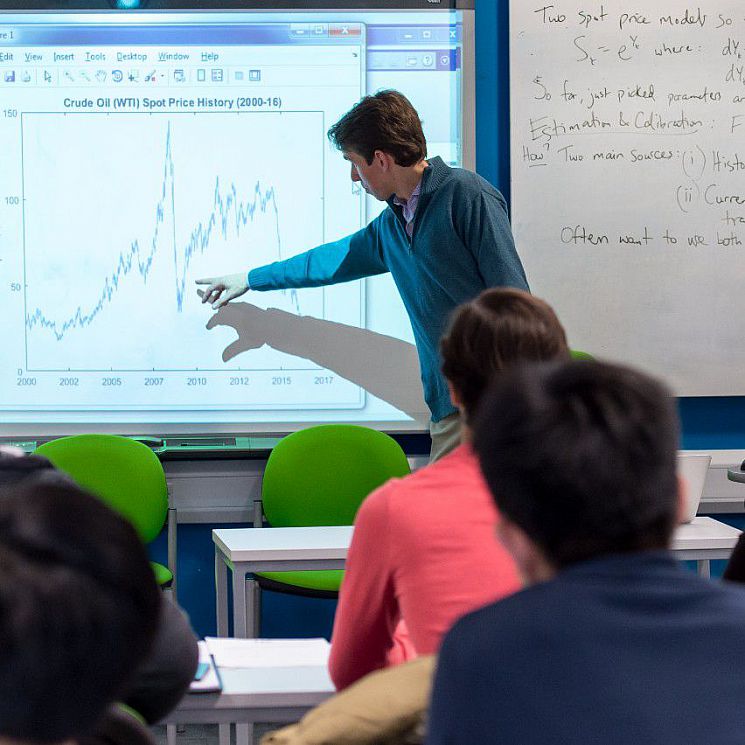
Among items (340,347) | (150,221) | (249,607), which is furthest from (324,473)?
(150,221)

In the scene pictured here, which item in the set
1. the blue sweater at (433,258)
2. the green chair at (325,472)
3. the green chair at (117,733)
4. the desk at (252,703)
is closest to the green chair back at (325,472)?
the green chair at (325,472)

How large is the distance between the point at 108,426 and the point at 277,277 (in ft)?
2.50

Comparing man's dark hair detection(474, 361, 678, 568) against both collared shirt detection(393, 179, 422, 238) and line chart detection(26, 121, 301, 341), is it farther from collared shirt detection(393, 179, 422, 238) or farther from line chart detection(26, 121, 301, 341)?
line chart detection(26, 121, 301, 341)

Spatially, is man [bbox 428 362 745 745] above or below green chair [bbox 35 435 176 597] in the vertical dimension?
above

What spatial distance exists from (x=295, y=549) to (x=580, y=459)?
5.60ft

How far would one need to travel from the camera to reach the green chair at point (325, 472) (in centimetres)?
340

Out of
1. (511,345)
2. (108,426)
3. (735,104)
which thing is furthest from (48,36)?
(511,345)

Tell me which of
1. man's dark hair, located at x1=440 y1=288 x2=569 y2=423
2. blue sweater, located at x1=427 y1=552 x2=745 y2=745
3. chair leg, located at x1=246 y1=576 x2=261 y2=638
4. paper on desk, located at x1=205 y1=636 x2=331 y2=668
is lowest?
chair leg, located at x1=246 y1=576 x2=261 y2=638

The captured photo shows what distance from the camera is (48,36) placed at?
346cm

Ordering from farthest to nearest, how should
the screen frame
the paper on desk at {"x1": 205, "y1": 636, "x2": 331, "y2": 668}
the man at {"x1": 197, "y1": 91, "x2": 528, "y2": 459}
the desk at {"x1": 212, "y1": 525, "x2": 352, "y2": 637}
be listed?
the screen frame
the man at {"x1": 197, "y1": 91, "x2": 528, "y2": 459}
the desk at {"x1": 212, "y1": 525, "x2": 352, "y2": 637}
the paper on desk at {"x1": 205, "y1": 636, "x2": 331, "y2": 668}

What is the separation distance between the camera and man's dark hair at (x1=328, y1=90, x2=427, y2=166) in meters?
3.03

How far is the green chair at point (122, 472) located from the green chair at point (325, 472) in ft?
1.12

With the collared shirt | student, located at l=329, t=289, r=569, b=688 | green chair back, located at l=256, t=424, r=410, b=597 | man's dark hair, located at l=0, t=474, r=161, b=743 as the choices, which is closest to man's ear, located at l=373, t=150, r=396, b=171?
the collared shirt

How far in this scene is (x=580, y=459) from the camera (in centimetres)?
86
